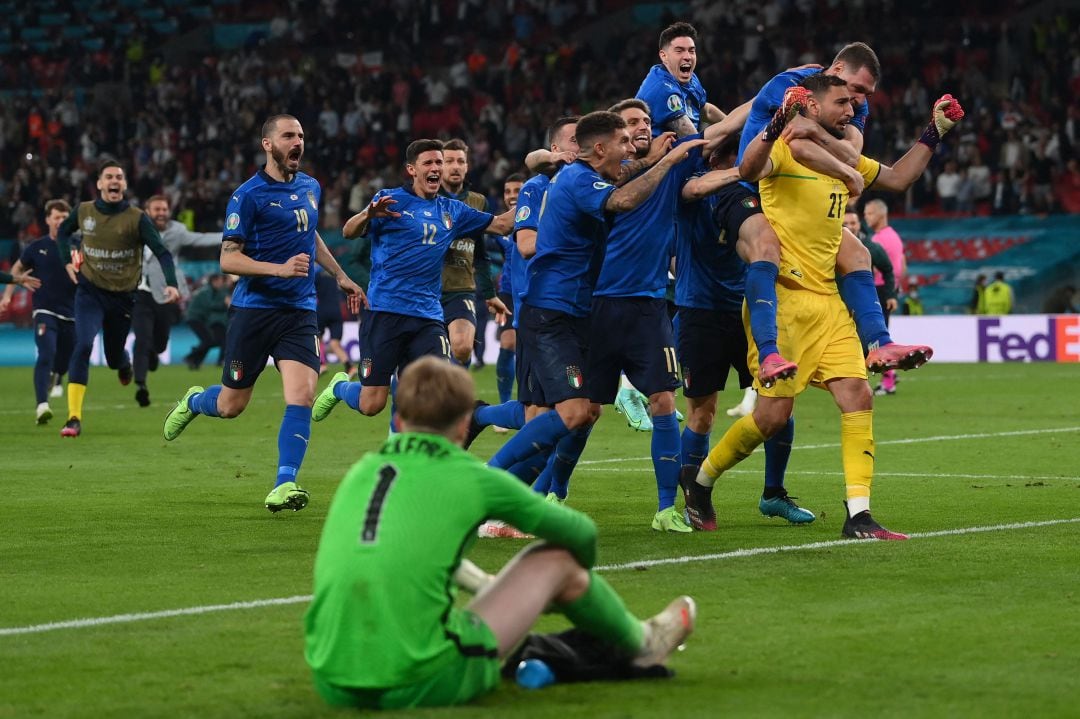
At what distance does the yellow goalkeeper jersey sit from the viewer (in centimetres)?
906

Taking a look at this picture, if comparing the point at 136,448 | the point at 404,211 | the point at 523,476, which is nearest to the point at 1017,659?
the point at 523,476

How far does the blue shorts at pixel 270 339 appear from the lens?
1093 cm

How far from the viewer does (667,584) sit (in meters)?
7.41

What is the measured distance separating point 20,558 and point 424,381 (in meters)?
4.33

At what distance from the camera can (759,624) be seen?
21.1 feet

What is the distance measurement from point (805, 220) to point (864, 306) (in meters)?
0.59

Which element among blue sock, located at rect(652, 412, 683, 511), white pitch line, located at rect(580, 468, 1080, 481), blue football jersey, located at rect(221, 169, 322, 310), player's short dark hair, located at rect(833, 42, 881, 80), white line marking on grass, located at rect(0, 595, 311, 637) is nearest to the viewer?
white line marking on grass, located at rect(0, 595, 311, 637)

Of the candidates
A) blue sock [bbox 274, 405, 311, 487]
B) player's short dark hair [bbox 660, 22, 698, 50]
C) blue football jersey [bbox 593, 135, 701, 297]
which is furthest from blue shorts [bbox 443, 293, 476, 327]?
blue football jersey [bbox 593, 135, 701, 297]

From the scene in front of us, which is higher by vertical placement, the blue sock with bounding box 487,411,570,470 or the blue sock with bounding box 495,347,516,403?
the blue sock with bounding box 487,411,570,470

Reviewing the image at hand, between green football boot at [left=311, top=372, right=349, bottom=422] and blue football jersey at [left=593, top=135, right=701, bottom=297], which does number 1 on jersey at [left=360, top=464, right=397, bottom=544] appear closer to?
blue football jersey at [left=593, top=135, right=701, bottom=297]

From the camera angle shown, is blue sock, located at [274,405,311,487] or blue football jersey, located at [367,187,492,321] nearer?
blue sock, located at [274,405,311,487]

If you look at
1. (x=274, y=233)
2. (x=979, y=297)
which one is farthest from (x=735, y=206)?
(x=979, y=297)

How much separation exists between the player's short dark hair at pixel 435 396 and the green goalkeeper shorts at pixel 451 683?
53 cm

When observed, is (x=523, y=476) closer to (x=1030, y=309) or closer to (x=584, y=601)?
(x=584, y=601)
